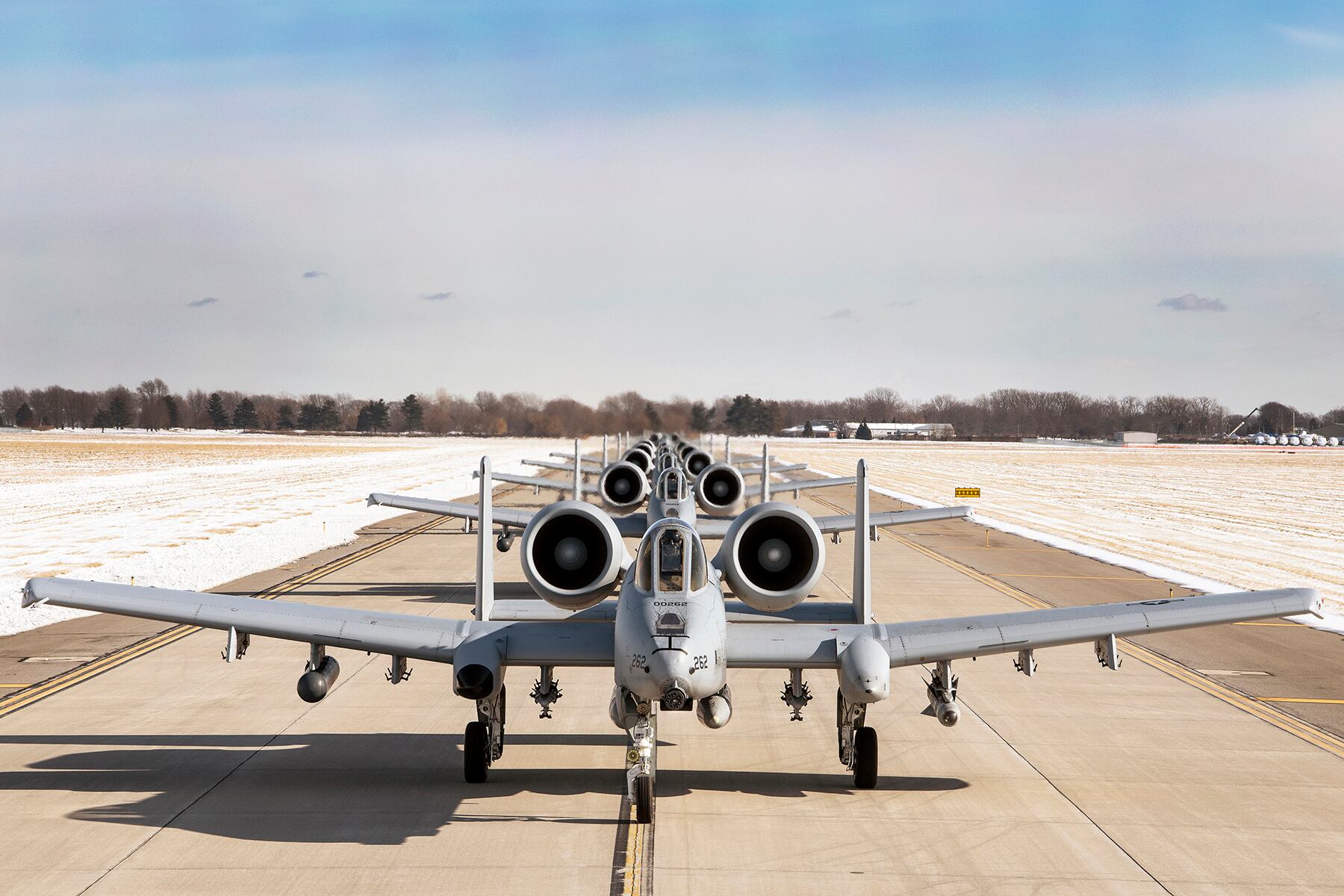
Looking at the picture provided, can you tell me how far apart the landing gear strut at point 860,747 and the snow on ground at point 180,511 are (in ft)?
56.5

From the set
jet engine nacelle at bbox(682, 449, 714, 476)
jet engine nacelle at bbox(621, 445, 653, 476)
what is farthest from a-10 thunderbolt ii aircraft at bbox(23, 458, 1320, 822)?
jet engine nacelle at bbox(682, 449, 714, 476)

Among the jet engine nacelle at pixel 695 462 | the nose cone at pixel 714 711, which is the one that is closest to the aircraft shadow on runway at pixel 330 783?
the nose cone at pixel 714 711

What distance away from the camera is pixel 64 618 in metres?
24.4

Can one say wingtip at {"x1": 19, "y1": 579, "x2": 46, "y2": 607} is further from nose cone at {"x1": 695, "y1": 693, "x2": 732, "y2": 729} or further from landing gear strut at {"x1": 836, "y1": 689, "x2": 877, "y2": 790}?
landing gear strut at {"x1": 836, "y1": 689, "x2": 877, "y2": 790}

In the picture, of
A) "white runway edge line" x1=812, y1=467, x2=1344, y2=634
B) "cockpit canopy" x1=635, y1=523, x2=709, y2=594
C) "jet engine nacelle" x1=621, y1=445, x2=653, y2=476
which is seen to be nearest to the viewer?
"cockpit canopy" x1=635, y1=523, x2=709, y2=594

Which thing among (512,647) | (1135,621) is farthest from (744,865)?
(1135,621)

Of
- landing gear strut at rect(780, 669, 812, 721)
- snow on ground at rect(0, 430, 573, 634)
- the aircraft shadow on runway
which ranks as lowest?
snow on ground at rect(0, 430, 573, 634)

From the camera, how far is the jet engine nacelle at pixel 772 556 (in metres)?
12.6

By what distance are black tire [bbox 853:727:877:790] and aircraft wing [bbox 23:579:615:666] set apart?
2887mm

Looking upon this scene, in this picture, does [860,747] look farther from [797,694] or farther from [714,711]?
[714,711]

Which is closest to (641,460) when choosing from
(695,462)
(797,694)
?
(695,462)

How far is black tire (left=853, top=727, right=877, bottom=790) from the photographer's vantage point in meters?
12.4

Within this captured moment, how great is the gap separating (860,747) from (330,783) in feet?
18.7

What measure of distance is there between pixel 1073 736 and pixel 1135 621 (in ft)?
9.95
